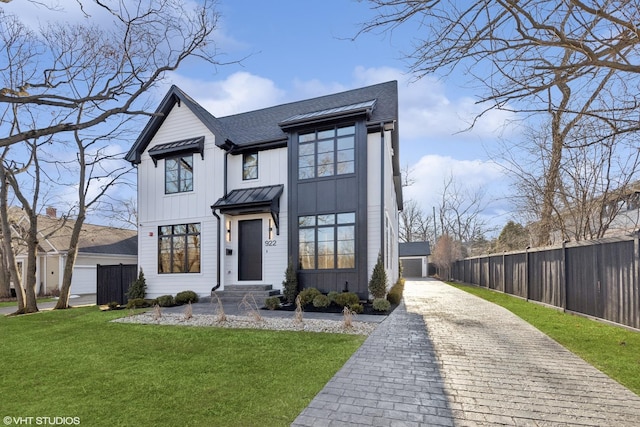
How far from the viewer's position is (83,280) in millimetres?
21500

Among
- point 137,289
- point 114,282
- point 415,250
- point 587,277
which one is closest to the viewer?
point 587,277

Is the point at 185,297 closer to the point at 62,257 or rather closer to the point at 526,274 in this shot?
the point at 526,274

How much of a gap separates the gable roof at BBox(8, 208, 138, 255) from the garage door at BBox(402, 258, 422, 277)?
2525cm

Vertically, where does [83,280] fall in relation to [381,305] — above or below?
below

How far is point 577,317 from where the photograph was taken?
7.72 meters

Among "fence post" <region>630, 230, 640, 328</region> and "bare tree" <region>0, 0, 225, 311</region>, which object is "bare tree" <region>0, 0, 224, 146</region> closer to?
"bare tree" <region>0, 0, 225, 311</region>

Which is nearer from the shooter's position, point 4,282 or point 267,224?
point 267,224

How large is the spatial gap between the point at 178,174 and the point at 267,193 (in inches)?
167

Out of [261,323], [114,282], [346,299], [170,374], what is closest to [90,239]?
[114,282]

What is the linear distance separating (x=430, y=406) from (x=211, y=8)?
33.8ft

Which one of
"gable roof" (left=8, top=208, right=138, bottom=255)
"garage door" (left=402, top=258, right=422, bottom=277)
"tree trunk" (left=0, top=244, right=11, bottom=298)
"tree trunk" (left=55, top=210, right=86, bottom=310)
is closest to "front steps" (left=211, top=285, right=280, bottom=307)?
"tree trunk" (left=55, top=210, right=86, bottom=310)

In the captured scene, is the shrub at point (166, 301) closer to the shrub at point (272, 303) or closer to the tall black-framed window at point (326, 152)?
the shrub at point (272, 303)

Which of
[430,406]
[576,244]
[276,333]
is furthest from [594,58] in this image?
[276,333]

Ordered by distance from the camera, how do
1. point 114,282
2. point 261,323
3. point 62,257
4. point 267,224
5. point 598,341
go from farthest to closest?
point 62,257 < point 114,282 < point 267,224 < point 261,323 < point 598,341
